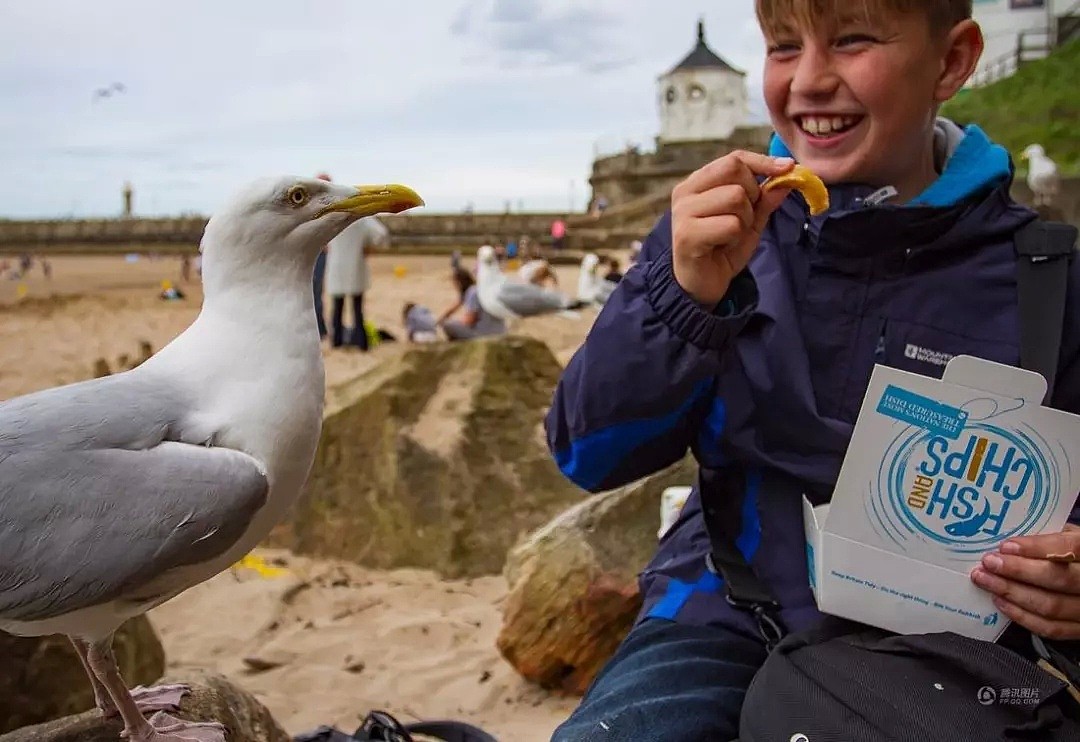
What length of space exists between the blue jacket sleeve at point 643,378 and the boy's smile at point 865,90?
309 mm

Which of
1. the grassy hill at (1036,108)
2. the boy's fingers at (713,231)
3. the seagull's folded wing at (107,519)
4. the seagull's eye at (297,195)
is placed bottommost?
the seagull's folded wing at (107,519)

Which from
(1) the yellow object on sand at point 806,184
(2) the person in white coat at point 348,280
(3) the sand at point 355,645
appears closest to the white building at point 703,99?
(2) the person in white coat at point 348,280

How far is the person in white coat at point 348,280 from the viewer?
26.5 feet

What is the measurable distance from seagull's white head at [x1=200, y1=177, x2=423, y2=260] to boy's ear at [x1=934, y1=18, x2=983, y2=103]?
955 mm

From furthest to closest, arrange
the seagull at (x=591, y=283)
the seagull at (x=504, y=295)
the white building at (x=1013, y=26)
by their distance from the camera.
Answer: the white building at (x=1013, y=26)
the seagull at (x=591, y=283)
the seagull at (x=504, y=295)

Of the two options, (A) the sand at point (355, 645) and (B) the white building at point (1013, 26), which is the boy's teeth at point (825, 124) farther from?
(B) the white building at point (1013, 26)

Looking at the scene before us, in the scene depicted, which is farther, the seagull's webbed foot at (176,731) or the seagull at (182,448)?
the seagull's webbed foot at (176,731)

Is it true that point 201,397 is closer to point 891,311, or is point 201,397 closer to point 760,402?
point 760,402

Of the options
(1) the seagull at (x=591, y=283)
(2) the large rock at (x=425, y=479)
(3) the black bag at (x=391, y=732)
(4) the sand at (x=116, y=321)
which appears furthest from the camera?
(1) the seagull at (x=591, y=283)

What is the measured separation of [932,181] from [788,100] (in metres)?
0.34

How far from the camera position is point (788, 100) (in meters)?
1.73

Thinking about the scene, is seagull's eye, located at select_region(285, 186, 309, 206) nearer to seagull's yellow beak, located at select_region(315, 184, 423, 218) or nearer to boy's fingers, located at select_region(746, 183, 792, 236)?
seagull's yellow beak, located at select_region(315, 184, 423, 218)

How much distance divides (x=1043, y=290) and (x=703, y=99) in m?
42.7

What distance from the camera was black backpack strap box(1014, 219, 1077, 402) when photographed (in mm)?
1607
